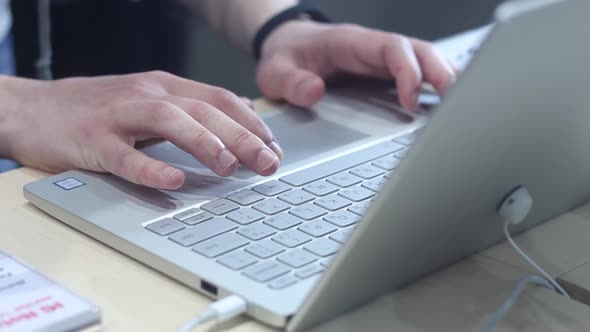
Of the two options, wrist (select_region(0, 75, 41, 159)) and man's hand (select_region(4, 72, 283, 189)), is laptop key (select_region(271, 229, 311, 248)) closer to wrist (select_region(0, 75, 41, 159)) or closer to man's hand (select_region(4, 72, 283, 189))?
man's hand (select_region(4, 72, 283, 189))

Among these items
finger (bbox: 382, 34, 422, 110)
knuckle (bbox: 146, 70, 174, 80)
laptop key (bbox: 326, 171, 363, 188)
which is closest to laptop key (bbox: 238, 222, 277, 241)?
laptop key (bbox: 326, 171, 363, 188)

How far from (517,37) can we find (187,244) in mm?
272

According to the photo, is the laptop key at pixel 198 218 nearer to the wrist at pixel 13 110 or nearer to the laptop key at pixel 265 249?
the laptop key at pixel 265 249

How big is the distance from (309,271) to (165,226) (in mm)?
124

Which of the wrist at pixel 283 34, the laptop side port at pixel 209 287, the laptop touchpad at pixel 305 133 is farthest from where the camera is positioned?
the wrist at pixel 283 34

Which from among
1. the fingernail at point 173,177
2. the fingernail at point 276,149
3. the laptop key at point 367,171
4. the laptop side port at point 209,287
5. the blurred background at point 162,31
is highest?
the fingernail at point 276,149

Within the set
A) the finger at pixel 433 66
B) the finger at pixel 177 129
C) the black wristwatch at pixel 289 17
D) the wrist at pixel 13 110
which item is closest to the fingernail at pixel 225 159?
the finger at pixel 177 129

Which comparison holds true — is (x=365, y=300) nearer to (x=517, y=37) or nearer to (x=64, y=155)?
(x=517, y=37)

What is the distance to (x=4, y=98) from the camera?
81cm

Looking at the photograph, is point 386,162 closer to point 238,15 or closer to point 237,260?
point 237,260

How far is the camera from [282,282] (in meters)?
0.54

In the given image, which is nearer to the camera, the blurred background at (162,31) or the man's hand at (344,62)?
the man's hand at (344,62)

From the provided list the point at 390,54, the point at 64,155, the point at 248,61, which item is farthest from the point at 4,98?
the point at 248,61

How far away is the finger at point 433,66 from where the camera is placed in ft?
3.03
